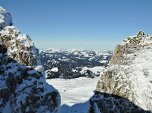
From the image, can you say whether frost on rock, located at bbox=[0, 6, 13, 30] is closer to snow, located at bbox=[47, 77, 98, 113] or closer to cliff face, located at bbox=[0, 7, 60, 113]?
cliff face, located at bbox=[0, 7, 60, 113]

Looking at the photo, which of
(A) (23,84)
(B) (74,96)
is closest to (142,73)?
(A) (23,84)

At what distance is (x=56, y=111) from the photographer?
39.8m

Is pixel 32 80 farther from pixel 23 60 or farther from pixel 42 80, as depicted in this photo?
pixel 23 60

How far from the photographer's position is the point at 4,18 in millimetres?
48688

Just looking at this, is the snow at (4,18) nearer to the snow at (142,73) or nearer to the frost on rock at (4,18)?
the frost on rock at (4,18)

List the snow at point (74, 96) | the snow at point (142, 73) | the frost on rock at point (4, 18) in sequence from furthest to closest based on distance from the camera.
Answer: the snow at point (74, 96) → the snow at point (142, 73) → the frost on rock at point (4, 18)

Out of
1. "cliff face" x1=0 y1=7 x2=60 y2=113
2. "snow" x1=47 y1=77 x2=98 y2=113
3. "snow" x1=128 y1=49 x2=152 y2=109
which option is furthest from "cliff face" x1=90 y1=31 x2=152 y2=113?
"snow" x1=47 y1=77 x2=98 y2=113

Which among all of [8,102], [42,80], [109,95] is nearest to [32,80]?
[42,80]

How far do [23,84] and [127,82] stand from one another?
67.5ft

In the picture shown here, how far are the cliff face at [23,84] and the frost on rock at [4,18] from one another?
4151 mm

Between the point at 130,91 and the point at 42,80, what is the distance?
17.8 metres

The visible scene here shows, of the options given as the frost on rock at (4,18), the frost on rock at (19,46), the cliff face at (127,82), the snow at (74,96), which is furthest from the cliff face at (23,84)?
the snow at (74,96)

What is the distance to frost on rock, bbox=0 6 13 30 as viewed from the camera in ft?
154

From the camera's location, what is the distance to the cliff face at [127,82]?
50250mm
